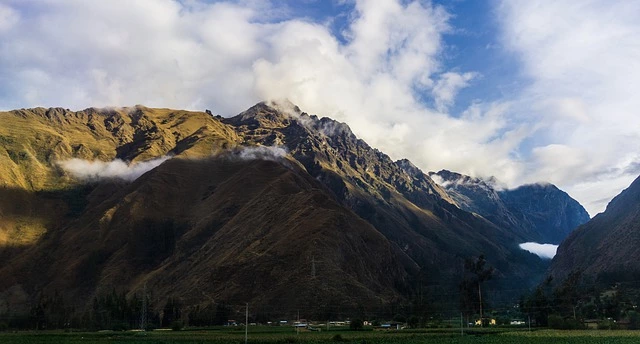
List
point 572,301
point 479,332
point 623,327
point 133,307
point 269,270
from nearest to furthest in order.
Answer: point 479,332 < point 623,327 < point 572,301 < point 133,307 < point 269,270

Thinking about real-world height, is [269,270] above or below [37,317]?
above

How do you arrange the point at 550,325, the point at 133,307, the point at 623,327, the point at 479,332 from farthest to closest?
the point at 133,307 < the point at 550,325 < the point at 623,327 < the point at 479,332

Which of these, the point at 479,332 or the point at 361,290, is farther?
the point at 361,290

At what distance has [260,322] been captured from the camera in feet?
525

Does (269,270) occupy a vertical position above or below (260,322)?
above

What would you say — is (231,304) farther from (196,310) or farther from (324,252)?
(324,252)

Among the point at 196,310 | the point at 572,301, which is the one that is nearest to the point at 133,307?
the point at 196,310

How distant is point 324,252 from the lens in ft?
641

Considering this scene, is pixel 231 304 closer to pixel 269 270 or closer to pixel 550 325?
pixel 269 270

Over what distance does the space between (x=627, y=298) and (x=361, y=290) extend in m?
80.2

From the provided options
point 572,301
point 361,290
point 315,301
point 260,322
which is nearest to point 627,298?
point 572,301

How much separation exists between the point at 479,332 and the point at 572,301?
202 ft

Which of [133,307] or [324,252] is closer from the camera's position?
[133,307]

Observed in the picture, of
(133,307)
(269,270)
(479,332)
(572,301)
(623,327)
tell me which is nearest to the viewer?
(479,332)
